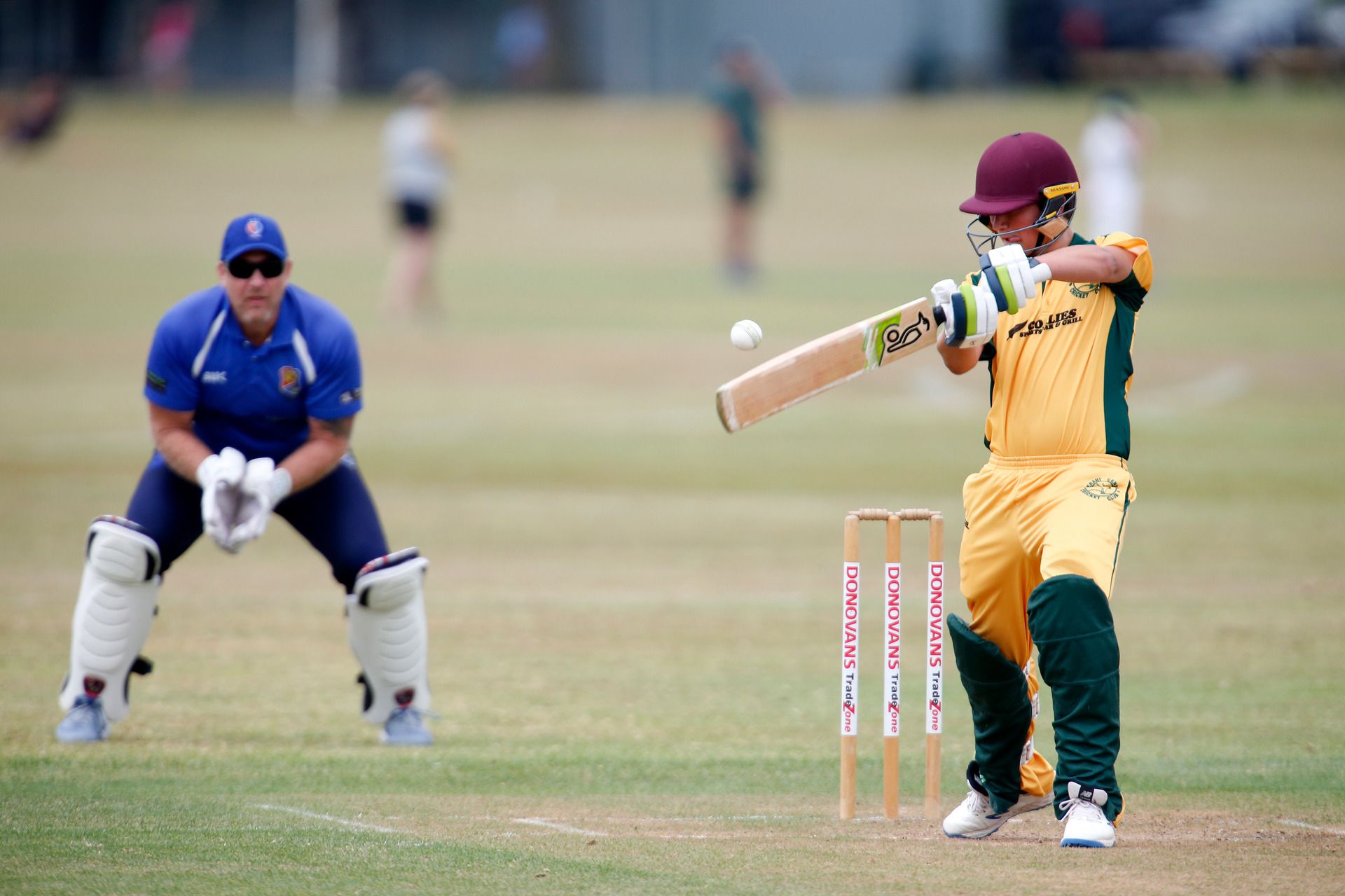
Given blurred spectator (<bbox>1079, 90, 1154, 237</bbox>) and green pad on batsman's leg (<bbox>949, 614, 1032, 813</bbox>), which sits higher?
blurred spectator (<bbox>1079, 90, 1154, 237</bbox>)

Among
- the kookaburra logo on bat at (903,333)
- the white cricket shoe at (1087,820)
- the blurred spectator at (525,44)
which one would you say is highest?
the blurred spectator at (525,44)

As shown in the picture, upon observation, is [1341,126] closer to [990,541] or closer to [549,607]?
[549,607]

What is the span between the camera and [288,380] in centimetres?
642

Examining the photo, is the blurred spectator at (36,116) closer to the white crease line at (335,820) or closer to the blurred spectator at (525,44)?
the blurred spectator at (525,44)

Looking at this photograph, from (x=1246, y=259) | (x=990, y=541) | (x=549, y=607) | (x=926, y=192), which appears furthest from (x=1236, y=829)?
(x=926, y=192)

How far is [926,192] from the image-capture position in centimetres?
3338

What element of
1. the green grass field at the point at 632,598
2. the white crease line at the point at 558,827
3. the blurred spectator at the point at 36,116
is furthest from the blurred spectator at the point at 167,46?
the white crease line at the point at 558,827

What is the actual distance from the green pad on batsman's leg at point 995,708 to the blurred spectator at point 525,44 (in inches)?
1559

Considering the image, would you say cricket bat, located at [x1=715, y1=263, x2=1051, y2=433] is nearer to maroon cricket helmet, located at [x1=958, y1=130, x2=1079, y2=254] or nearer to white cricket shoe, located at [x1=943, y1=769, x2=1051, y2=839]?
maroon cricket helmet, located at [x1=958, y1=130, x2=1079, y2=254]

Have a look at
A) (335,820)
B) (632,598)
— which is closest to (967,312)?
(335,820)

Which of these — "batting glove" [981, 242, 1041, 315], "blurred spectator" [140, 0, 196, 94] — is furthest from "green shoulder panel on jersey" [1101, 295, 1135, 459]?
"blurred spectator" [140, 0, 196, 94]

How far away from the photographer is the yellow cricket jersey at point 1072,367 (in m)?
5.02

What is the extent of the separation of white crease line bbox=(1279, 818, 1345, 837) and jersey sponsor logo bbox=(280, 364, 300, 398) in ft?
12.0

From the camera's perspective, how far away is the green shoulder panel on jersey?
5023 mm
